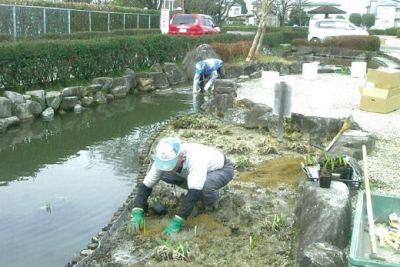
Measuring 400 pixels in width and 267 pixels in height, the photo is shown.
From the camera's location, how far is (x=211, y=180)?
4.73 metres

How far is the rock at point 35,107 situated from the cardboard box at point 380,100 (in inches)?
244

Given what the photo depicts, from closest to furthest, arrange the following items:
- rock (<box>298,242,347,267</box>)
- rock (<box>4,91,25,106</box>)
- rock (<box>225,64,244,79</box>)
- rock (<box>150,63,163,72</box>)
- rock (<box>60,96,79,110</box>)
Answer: rock (<box>298,242,347,267</box>)
rock (<box>4,91,25,106</box>)
rock (<box>60,96,79,110</box>)
rock (<box>150,63,163,72</box>)
rock (<box>225,64,244,79</box>)

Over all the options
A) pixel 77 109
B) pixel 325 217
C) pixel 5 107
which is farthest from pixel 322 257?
pixel 77 109

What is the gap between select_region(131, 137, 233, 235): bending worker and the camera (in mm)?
4422

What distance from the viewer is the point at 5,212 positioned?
5293mm

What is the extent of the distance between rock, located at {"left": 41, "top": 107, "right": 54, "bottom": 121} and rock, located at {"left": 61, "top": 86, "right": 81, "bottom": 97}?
27.4 inches

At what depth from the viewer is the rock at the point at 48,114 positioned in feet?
32.1

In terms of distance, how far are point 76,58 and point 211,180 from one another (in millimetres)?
8382

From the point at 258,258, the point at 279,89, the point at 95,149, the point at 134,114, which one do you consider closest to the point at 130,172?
the point at 95,149

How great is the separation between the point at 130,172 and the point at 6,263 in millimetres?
2602

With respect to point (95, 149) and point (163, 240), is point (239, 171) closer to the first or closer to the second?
point (163, 240)

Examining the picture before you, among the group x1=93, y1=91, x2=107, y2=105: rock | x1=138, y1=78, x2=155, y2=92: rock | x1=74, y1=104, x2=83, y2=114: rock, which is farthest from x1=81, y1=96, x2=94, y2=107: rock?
x1=138, y1=78, x2=155, y2=92: rock

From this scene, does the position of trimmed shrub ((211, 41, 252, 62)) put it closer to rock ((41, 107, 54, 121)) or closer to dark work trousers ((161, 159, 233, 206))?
rock ((41, 107, 54, 121))

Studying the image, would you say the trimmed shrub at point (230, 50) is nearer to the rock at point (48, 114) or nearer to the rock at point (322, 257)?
the rock at point (48, 114)
